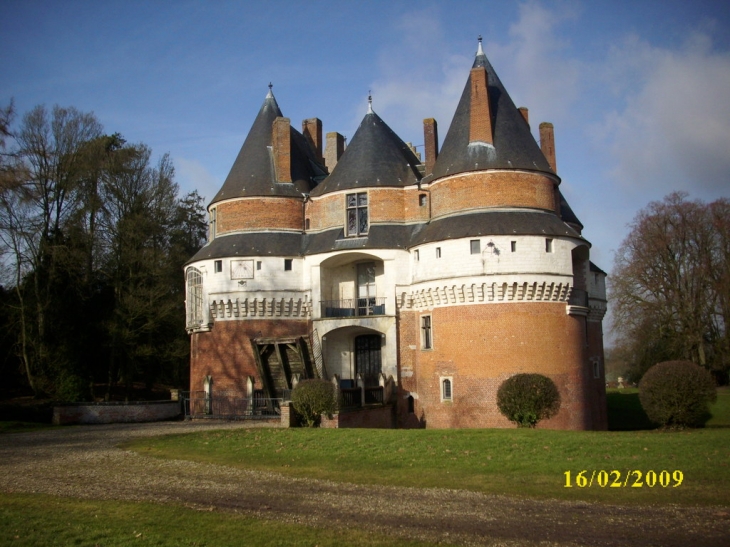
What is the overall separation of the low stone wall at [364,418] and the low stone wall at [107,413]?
32.0 feet

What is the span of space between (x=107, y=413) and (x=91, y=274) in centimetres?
1149

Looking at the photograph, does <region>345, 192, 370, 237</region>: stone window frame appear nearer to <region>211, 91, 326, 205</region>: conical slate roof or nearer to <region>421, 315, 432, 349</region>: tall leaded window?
<region>211, 91, 326, 205</region>: conical slate roof

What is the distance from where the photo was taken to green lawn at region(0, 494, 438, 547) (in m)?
9.97

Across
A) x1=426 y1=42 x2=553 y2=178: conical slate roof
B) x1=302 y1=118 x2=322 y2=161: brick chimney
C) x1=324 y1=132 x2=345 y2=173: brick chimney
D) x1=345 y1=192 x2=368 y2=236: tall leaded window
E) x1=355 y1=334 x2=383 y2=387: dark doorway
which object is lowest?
x1=355 y1=334 x2=383 y2=387: dark doorway

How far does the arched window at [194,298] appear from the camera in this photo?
3291cm

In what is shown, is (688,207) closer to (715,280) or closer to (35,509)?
(715,280)

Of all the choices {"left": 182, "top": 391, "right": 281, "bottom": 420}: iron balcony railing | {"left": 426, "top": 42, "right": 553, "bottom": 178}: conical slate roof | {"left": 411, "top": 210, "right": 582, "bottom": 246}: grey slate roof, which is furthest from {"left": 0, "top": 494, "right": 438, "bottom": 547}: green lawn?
{"left": 426, "top": 42, "right": 553, "bottom": 178}: conical slate roof

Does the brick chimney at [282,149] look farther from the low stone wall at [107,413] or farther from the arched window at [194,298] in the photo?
the low stone wall at [107,413]

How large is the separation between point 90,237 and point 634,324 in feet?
110

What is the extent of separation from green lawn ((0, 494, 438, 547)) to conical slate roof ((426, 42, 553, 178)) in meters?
20.5

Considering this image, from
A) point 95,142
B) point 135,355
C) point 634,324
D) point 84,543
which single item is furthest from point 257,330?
point 634,324

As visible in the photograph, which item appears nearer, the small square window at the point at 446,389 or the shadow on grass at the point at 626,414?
the small square window at the point at 446,389

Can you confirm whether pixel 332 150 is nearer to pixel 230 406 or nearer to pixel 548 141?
pixel 548 141

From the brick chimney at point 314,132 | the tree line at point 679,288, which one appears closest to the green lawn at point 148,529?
the brick chimney at point 314,132
